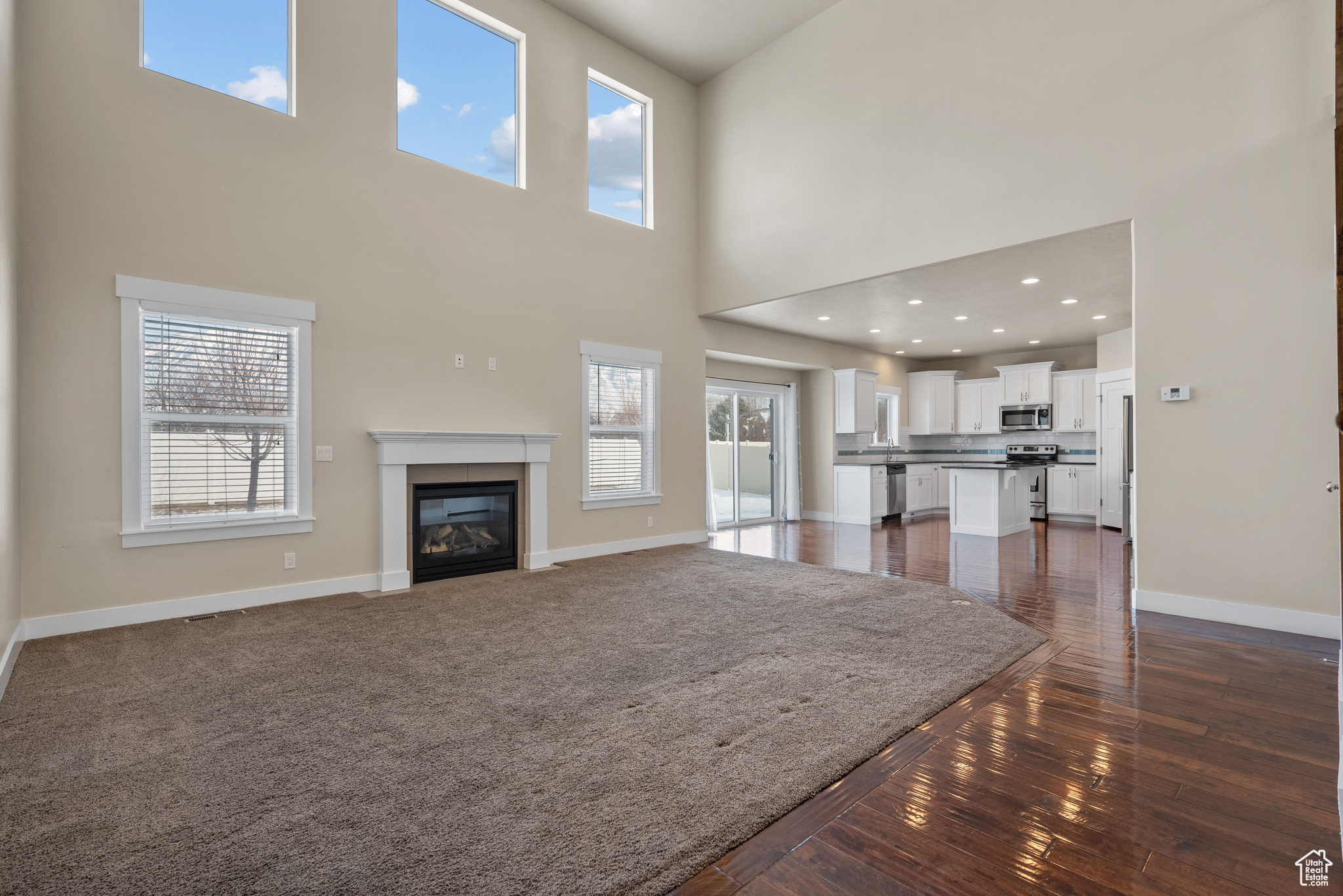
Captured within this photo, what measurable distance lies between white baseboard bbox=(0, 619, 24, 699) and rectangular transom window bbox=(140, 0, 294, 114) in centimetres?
351

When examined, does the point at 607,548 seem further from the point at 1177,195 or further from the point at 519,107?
the point at 1177,195

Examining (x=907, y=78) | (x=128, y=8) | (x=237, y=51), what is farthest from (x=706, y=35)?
(x=128, y=8)

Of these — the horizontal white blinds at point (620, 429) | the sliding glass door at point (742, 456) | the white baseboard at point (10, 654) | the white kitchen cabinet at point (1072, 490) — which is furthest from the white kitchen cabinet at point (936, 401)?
the white baseboard at point (10, 654)

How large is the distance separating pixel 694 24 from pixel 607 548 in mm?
5300

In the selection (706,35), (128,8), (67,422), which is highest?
(706,35)

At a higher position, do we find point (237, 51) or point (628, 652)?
point (237, 51)

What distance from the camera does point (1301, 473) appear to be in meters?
3.70

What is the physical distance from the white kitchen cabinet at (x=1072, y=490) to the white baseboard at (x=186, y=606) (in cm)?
948

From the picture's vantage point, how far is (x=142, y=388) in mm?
4074

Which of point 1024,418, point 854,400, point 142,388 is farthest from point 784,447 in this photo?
point 142,388

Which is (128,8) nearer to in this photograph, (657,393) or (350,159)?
(350,159)

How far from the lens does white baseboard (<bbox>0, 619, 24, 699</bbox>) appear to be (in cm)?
296

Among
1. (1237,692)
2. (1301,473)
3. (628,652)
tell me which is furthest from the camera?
(1301,473)

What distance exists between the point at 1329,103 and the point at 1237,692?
3.24 m
